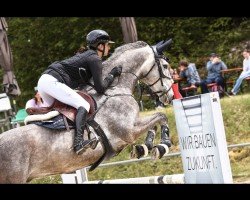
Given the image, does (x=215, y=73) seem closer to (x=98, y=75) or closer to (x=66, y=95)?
(x=98, y=75)

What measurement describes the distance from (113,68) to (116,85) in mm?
198

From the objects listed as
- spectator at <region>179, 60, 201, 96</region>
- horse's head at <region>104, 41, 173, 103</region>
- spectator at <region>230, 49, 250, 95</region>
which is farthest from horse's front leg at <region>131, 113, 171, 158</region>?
spectator at <region>179, 60, 201, 96</region>

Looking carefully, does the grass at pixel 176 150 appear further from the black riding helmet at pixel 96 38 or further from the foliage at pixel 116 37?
the foliage at pixel 116 37

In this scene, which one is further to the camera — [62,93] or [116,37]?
[116,37]

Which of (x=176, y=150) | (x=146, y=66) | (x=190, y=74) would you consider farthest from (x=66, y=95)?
(x=190, y=74)

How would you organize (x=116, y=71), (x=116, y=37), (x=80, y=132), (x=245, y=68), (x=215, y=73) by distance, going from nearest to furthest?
(x=80, y=132) → (x=116, y=71) → (x=245, y=68) → (x=215, y=73) → (x=116, y=37)

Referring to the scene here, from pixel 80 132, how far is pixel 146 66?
153cm

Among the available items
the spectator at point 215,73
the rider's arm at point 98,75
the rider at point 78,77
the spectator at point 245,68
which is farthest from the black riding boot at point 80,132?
the spectator at point 215,73

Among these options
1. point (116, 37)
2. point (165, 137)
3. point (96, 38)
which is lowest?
point (165, 137)

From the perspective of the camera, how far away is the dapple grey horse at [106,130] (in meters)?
5.90

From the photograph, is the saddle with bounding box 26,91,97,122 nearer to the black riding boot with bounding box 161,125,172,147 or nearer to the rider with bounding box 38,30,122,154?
the rider with bounding box 38,30,122,154

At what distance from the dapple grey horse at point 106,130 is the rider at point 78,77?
0.18m

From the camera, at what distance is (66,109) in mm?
6398
